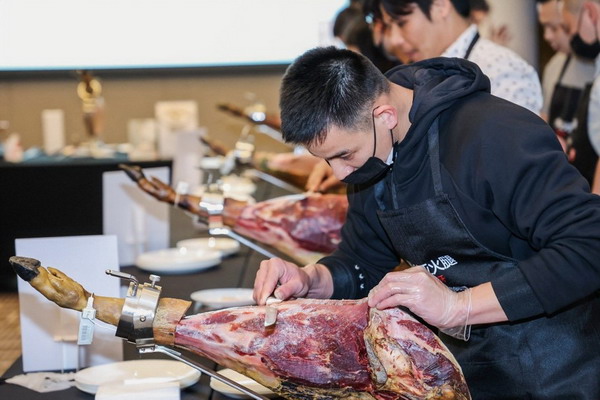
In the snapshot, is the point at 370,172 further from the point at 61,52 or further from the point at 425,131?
the point at 61,52

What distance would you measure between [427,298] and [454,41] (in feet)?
5.59

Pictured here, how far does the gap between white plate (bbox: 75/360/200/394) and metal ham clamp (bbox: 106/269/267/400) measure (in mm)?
269

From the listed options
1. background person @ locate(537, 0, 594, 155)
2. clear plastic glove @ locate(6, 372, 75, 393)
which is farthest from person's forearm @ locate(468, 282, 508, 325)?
background person @ locate(537, 0, 594, 155)

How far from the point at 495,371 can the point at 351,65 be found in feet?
2.46

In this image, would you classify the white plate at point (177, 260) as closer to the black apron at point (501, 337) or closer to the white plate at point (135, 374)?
the white plate at point (135, 374)

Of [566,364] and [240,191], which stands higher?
[566,364]

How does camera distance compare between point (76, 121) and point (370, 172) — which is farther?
point (76, 121)

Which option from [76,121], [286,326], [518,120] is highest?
[518,120]

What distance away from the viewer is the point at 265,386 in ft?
6.27

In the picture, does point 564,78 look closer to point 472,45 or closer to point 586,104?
point 586,104

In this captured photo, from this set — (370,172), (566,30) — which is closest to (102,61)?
(566,30)

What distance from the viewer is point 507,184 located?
180cm

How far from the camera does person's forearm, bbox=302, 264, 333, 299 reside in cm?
236

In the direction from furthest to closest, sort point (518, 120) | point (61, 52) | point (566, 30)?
point (61, 52)
point (566, 30)
point (518, 120)
